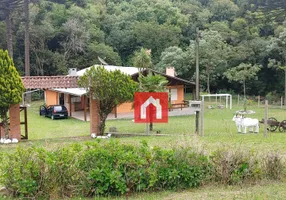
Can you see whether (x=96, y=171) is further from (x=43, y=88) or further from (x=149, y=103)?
(x=43, y=88)

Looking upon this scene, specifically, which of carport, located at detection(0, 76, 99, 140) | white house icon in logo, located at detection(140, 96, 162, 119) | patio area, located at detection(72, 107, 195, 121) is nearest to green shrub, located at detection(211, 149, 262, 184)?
white house icon in logo, located at detection(140, 96, 162, 119)

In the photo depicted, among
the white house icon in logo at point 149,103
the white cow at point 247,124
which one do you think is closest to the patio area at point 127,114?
the white house icon in logo at point 149,103

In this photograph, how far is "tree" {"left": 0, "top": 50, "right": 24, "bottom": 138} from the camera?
45.8ft

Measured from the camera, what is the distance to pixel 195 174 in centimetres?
644

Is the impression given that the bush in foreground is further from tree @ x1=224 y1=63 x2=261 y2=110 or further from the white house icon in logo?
tree @ x1=224 y1=63 x2=261 y2=110

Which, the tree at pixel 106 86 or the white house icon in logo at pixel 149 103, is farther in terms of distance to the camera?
the white house icon in logo at pixel 149 103

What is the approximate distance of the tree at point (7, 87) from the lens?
13.9 meters

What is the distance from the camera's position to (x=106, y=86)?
15430mm

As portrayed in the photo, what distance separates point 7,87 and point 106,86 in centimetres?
409

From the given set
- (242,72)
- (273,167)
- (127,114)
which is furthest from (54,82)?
(242,72)

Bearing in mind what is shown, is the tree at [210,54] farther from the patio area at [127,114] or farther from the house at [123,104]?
the patio area at [127,114]

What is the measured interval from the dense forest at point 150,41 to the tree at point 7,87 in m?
21.1

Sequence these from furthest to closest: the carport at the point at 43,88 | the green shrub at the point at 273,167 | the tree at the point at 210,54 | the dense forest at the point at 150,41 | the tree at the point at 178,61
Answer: the tree at the point at 178,61, the dense forest at the point at 150,41, the tree at the point at 210,54, the carport at the point at 43,88, the green shrub at the point at 273,167

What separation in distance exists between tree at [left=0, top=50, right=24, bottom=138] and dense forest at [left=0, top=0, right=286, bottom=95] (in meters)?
21.1
